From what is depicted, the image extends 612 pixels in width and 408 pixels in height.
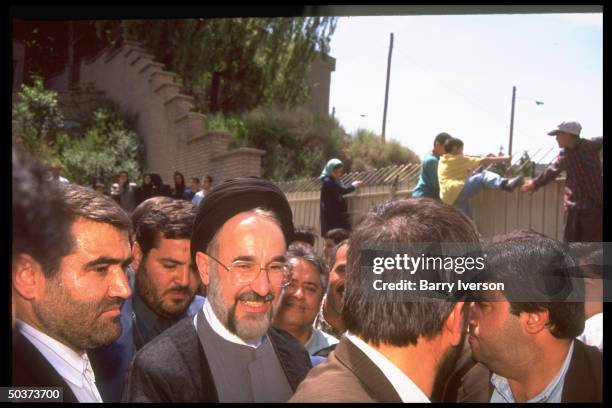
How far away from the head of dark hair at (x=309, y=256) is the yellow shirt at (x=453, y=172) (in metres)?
0.48

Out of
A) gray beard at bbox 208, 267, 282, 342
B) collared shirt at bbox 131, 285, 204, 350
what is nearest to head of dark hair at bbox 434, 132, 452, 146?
gray beard at bbox 208, 267, 282, 342

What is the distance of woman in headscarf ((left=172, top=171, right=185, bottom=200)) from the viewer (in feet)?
8.05

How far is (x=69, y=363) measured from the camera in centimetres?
222

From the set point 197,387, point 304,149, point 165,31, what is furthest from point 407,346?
point 165,31

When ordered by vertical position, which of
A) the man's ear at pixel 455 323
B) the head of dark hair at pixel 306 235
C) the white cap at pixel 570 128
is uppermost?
the white cap at pixel 570 128

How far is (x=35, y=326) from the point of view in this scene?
2.16 m

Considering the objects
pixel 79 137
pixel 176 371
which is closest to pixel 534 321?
pixel 176 371

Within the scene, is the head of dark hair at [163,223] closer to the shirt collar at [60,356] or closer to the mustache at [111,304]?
the mustache at [111,304]

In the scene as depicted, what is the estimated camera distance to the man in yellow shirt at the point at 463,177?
2408 mm

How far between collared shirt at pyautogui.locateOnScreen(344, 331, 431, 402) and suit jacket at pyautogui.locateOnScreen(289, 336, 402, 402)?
3 centimetres

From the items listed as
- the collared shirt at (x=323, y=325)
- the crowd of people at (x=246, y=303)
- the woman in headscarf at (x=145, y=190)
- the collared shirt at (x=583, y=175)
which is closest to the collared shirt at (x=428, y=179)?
the crowd of people at (x=246, y=303)

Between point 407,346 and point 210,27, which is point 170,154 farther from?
point 407,346

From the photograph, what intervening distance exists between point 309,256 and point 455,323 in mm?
569

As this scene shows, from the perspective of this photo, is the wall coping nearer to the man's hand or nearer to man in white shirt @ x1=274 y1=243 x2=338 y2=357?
man in white shirt @ x1=274 y1=243 x2=338 y2=357
